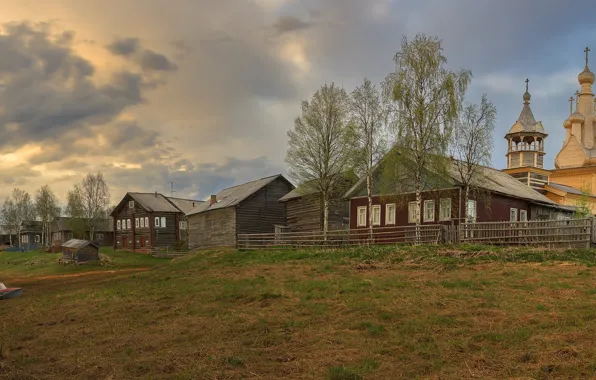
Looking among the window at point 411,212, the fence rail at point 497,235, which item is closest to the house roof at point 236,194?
the fence rail at point 497,235

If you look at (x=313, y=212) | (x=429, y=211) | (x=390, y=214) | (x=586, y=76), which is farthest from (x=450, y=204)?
(x=586, y=76)

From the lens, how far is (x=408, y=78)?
30844 mm

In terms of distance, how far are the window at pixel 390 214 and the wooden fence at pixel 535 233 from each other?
26.3 feet

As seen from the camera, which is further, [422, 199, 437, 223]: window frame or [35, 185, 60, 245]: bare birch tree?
[35, 185, 60, 245]: bare birch tree

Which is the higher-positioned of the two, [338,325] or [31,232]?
[338,325]

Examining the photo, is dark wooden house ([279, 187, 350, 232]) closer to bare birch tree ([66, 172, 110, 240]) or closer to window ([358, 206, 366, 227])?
window ([358, 206, 366, 227])

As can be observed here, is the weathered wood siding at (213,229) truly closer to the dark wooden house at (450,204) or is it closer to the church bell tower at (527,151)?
the dark wooden house at (450,204)

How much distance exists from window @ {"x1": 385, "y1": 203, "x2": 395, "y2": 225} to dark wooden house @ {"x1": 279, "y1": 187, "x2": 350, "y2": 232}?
20.2ft

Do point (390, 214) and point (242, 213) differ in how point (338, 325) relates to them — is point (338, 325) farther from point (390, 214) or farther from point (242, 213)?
point (242, 213)

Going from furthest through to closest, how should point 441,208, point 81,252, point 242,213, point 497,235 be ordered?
point 242,213 → point 81,252 → point 441,208 → point 497,235

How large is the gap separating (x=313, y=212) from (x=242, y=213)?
8759mm

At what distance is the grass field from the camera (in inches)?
340

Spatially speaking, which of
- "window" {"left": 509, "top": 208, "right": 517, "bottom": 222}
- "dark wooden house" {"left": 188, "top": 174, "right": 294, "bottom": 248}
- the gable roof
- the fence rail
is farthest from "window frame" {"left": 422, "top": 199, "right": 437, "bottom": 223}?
"dark wooden house" {"left": 188, "top": 174, "right": 294, "bottom": 248}

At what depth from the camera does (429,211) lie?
33.9 meters
